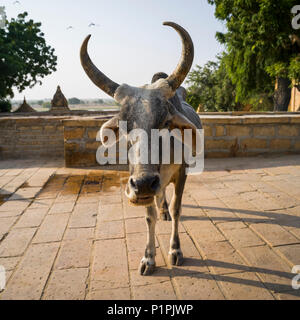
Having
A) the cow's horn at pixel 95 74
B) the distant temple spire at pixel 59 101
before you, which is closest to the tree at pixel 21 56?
the distant temple spire at pixel 59 101

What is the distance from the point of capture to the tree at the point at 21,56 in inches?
788

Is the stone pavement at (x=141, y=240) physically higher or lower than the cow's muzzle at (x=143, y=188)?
lower

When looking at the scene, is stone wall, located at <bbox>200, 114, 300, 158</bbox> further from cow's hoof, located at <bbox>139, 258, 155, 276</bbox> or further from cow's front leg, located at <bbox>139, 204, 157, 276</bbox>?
cow's hoof, located at <bbox>139, 258, 155, 276</bbox>

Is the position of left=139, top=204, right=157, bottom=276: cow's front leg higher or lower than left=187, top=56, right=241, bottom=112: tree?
lower

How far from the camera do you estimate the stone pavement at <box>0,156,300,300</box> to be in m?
2.37

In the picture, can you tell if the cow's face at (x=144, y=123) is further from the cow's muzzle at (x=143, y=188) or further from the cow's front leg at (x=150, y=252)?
the cow's front leg at (x=150, y=252)

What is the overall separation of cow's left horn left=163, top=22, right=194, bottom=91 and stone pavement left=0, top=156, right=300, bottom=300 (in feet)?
5.68

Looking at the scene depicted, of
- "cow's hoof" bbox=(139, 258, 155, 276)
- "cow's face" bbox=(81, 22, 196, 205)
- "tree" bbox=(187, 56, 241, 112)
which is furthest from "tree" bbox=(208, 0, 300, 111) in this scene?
"cow's hoof" bbox=(139, 258, 155, 276)

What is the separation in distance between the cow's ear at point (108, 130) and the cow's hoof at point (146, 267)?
3.88 feet

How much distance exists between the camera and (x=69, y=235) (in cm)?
332
